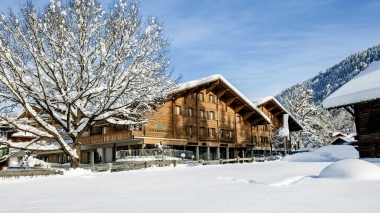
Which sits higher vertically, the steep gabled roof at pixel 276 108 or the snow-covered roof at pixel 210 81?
the snow-covered roof at pixel 210 81

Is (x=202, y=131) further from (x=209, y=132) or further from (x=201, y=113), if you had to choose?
(x=201, y=113)

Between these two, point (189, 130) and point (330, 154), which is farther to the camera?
→ point (189, 130)

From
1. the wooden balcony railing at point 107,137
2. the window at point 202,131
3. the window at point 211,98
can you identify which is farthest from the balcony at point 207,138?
the wooden balcony railing at point 107,137

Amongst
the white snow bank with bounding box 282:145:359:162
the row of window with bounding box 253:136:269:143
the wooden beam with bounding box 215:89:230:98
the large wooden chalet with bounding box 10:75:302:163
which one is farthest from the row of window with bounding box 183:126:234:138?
the white snow bank with bounding box 282:145:359:162

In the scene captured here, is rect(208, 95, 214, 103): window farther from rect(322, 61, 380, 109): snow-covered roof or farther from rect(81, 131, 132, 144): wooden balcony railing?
rect(322, 61, 380, 109): snow-covered roof

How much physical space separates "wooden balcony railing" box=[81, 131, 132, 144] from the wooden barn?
18.1 metres

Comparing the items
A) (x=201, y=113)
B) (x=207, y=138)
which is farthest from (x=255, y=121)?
(x=201, y=113)

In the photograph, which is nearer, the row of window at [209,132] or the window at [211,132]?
the row of window at [209,132]

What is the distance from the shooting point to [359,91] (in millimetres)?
25203

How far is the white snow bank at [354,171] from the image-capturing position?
1103 centimetres

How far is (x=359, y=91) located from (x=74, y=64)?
19207 mm

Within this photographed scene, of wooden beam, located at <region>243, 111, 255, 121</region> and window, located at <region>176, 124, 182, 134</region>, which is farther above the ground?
wooden beam, located at <region>243, 111, 255, 121</region>

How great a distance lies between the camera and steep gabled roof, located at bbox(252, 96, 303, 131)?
164 ft

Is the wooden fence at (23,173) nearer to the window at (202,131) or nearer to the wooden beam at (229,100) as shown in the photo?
the window at (202,131)
